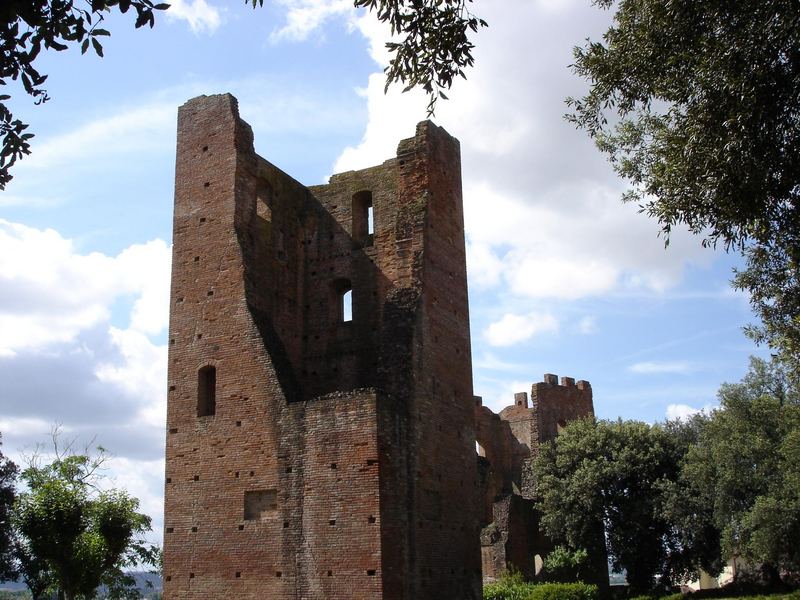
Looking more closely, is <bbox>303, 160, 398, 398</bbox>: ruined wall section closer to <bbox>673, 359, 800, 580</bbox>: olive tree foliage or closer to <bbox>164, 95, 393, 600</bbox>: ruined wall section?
<bbox>164, 95, 393, 600</bbox>: ruined wall section

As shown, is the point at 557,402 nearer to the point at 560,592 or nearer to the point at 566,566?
the point at 566,566

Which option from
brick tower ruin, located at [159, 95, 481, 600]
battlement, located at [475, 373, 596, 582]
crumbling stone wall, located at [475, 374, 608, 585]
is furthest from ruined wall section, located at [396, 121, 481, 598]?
battlement, located at [475, 373, 596, 582]

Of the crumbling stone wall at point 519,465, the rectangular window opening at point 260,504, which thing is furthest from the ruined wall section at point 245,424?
the crumbling stone wall at point 519,465

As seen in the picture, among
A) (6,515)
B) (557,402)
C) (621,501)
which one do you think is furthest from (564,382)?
(6,515)

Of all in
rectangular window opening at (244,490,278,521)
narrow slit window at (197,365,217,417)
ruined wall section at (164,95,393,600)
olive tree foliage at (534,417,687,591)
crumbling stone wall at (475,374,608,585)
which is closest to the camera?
ruined wall section at (164,95,393,600)

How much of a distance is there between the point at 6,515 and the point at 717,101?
99.7 ft

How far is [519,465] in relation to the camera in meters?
37.7

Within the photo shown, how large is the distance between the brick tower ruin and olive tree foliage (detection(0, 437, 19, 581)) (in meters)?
17.3

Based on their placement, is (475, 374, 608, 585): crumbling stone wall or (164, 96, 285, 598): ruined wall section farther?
(475, 374, 608, 585): crumbling stone wall

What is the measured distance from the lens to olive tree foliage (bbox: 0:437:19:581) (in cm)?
3153

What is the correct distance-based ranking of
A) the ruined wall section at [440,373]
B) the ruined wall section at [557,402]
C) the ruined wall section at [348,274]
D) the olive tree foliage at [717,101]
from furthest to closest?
1. the ruined wall section at [557,402]
2. the ruined wall section at [348,274]
3. the ruined wall section at [440,373]
4. the olive tree foliage at [717,101]

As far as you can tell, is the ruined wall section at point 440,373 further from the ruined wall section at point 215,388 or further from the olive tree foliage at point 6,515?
the olive tree foliage at point 6,515

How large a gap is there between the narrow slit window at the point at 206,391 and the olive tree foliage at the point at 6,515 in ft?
56.8

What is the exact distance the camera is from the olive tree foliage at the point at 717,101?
31.8ft
